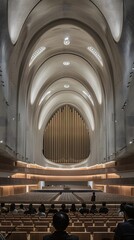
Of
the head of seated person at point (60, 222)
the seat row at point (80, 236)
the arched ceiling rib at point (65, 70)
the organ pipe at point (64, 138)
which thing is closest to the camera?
the head of seated person at point (60, 222)

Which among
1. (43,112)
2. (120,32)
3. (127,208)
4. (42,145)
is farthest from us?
(42,145)

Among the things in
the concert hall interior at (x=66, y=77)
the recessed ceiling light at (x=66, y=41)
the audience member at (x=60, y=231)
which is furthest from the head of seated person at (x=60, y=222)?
the recessed ceiling light at (x=66, y=41)

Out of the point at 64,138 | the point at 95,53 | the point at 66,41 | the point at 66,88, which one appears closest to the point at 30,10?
the point at 66,41

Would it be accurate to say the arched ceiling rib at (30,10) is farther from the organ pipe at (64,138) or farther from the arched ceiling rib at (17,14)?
the organ pipe at (64,138)

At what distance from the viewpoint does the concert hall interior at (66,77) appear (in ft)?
66.2

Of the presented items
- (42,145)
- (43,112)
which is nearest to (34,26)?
(43,112)

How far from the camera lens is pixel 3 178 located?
23.4 meters

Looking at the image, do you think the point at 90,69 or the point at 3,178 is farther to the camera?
the point at 90,69

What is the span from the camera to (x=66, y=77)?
38406mm

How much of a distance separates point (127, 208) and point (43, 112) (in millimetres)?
39668

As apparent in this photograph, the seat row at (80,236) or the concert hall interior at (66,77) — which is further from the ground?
the concert hall interior at (66,77)

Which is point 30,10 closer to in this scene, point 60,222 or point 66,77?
point 66,77

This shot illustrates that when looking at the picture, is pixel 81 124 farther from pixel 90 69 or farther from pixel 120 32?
pixel 120 32

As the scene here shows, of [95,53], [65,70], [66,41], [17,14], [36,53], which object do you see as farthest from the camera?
[65,70]
